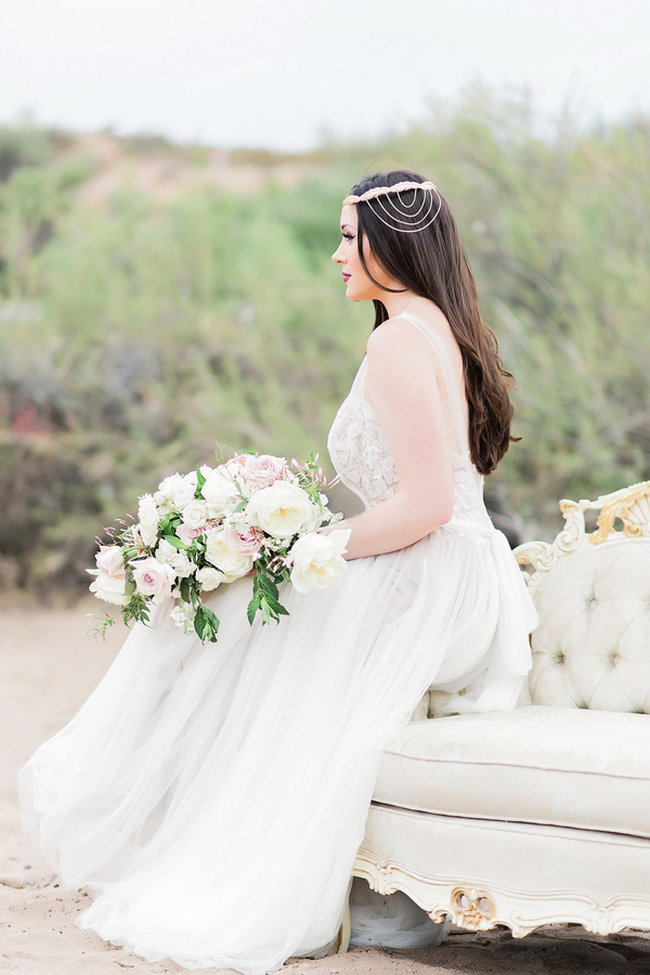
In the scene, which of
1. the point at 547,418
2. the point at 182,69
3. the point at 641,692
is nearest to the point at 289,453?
the point at 547,418

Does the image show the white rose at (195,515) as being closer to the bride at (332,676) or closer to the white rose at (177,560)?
the white rose at (177,560)

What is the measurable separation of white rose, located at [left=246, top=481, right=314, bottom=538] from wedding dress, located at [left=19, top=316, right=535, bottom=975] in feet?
0.70

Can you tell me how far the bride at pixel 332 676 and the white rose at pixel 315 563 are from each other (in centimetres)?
17

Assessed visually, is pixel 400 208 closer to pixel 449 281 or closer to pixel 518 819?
pixel 449 281

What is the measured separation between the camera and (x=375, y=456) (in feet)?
9.15

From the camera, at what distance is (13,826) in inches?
150

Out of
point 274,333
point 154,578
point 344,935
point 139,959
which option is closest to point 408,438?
point 154,578

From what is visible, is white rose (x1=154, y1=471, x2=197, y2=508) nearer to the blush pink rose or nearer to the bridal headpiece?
the blush pink rose

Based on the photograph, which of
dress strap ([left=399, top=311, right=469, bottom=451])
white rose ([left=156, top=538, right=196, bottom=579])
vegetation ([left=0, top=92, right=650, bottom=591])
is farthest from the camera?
vegetation ([left=0, top=92, right=650, bottom=591])

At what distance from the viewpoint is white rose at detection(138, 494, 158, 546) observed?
8.86ft

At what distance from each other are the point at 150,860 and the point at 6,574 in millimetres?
7312

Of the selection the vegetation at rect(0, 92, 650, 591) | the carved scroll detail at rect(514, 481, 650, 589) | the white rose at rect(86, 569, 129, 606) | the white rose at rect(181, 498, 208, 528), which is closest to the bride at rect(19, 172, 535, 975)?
the white rose at rect(86, 569, 129, 606)

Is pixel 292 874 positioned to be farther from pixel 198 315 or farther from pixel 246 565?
pixel 198 315

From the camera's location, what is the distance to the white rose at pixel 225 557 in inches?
103
